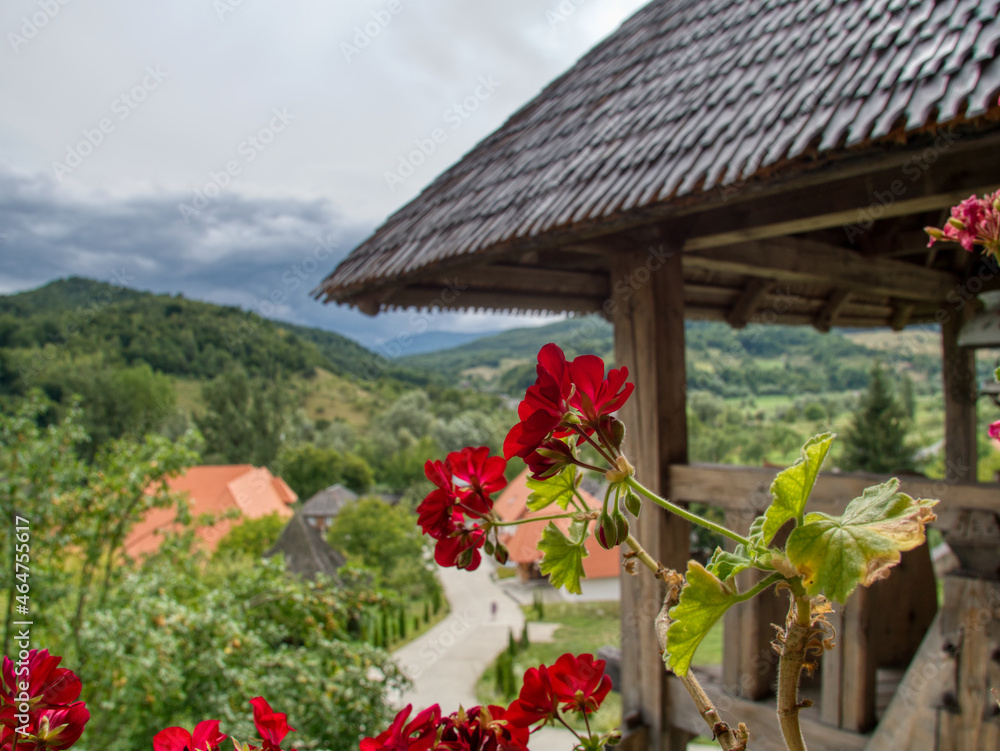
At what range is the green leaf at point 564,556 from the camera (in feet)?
1.49

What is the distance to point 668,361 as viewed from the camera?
7.63 ft

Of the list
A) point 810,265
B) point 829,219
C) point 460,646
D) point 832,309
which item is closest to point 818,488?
point 829,219

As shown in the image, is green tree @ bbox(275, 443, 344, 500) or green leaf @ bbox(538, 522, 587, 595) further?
green tree @ bbox(275, 443, 344, 500)

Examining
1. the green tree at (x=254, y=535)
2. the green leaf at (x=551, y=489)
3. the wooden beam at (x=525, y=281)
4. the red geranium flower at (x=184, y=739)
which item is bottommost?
the green tree at (x=254, y=535)

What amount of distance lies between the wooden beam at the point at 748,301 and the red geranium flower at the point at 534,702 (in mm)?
3877

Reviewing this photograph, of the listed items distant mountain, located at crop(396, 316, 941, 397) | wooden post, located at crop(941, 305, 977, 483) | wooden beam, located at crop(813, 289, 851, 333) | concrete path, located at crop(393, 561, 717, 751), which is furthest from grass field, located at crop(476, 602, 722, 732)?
wooden beam, located at crop(813, 289, 851, 333)

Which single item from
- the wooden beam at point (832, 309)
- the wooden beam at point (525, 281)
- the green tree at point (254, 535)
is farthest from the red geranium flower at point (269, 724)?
the green tree at point (254, 535)

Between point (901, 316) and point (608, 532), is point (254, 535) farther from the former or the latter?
point (608, 532)

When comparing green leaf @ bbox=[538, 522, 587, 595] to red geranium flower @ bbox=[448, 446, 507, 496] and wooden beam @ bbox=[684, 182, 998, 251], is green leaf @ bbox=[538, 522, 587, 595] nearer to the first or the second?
red geranium flower @ bbox=[448, 446, 507, 496]

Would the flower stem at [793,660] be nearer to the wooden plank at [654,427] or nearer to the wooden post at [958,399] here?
the wooden plank at [654,427]

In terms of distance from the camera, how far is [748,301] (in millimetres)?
3994

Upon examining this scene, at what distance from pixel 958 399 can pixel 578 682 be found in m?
5.61

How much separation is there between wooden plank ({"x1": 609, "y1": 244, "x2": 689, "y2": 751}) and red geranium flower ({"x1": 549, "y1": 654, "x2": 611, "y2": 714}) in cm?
184

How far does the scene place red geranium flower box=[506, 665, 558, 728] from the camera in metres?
0.46
